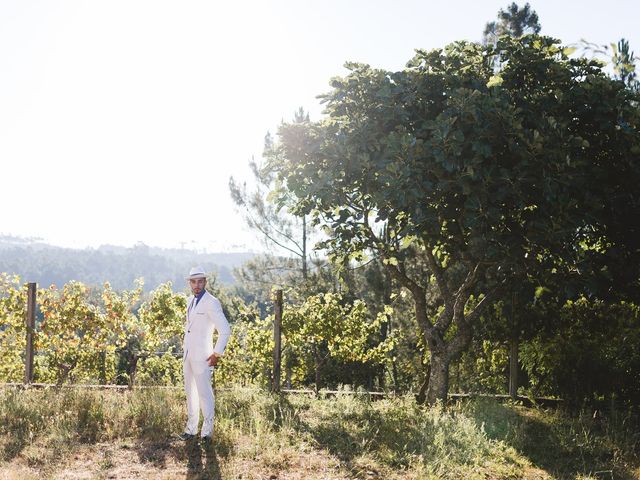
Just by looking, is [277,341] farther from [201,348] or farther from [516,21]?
[516,21]

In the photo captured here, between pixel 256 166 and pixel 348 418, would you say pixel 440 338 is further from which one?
pixel 256 166

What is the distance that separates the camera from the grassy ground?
6.05 meters

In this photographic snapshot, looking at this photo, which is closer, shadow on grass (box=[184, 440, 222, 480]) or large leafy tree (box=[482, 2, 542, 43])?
shadow on grass (box=[184, 440, 222, 480])

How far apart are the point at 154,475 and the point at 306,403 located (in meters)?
3.87

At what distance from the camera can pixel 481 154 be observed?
23.8 ft

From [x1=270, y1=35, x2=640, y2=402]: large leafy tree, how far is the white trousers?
2.69 meters

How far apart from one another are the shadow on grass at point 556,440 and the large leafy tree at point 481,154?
6.82 feet

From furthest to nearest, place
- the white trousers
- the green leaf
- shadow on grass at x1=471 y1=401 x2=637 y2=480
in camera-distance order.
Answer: the green leaf, the white trousers, shadow on grass at x1=471 y1=401 x2=637 y2=480

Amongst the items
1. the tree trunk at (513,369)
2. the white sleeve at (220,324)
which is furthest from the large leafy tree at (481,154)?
the tree trunk at (513,369)

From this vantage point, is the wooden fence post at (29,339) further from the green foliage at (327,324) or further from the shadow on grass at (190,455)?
the shadow on grass at (190,455)

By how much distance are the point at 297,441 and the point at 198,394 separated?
A: 52.6 inches

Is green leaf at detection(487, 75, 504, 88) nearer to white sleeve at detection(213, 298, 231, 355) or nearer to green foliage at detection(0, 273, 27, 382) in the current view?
white sleeve at detection(213, 298, 231, 355)

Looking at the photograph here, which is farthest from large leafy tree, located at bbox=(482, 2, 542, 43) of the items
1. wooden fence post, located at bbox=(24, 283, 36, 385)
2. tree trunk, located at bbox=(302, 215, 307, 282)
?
wooden fence post, located at bbox=(24, 283, 36, 385)

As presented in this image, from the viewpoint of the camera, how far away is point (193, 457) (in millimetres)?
6352
